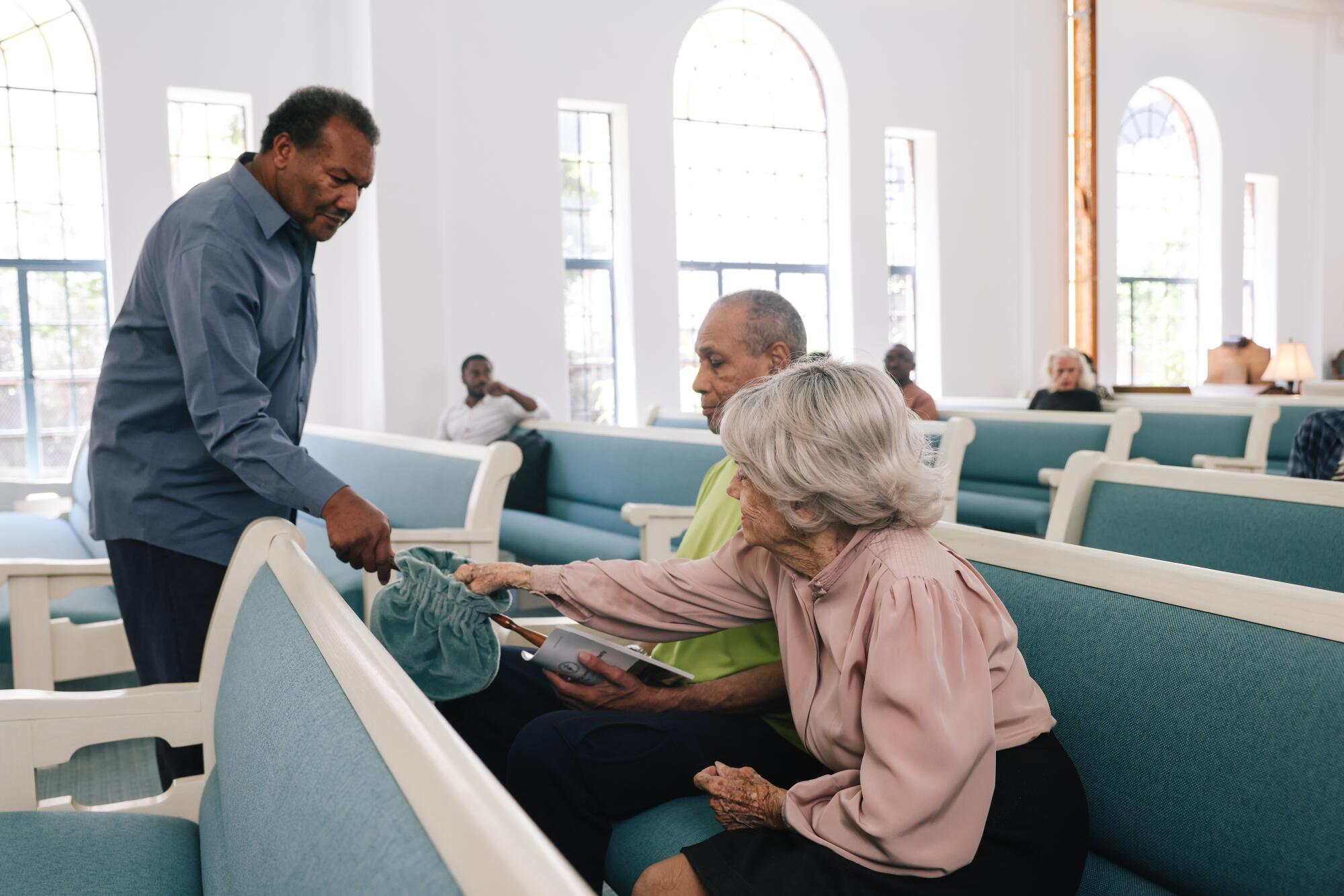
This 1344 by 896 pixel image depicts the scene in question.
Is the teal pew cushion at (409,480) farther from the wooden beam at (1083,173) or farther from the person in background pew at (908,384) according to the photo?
the wooden beam at (1083,173)

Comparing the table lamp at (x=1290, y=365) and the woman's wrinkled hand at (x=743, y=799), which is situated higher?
the table lamp at (x=1290, y=365)

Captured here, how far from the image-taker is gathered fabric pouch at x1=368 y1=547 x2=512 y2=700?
183 cm

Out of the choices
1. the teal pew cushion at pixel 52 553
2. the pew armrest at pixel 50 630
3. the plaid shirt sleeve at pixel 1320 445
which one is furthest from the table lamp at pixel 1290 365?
the pew armrest at pixel 50 630

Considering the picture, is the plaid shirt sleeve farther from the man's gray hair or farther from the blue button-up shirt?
the blue button-up shirt

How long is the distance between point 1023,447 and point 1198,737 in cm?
420

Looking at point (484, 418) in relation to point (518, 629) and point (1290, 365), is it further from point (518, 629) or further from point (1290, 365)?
point (1290, 365)

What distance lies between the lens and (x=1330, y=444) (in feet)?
10.3

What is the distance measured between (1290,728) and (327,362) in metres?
7.52

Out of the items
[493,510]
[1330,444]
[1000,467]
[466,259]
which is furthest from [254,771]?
[466,259]

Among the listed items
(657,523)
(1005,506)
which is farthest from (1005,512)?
(657,523)

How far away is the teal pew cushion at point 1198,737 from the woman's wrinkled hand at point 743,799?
44cm

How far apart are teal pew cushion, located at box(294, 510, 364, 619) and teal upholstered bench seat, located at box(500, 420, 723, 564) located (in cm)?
96

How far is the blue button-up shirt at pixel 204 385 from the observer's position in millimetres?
1851

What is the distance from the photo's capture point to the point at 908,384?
690 centimetres
